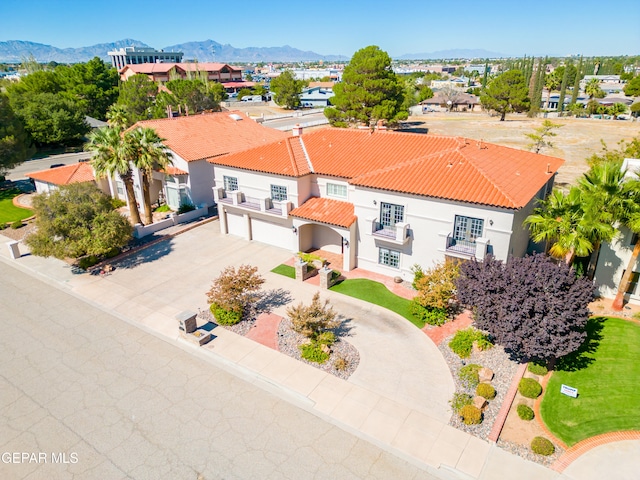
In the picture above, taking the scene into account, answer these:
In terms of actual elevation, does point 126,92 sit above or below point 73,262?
above

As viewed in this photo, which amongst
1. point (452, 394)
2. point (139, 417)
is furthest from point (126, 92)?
point (452, 394)

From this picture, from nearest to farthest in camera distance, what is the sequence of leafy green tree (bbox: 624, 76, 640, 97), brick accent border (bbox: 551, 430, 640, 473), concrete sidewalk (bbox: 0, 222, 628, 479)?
brick accent border (bbox: 551, 430, 640, 473) → concrete sidewalk (bbox: 0, 222, 628, 479) → leafy green tree (bbox: 624, 76, 640, 97)

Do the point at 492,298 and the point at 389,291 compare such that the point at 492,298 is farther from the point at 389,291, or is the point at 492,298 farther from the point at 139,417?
the point at 139,417

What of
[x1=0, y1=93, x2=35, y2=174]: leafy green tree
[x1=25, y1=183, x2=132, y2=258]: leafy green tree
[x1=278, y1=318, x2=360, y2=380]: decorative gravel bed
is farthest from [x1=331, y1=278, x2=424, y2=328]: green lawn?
[x1=0, y1=93, x2=35, y2=174]: leafy green tree

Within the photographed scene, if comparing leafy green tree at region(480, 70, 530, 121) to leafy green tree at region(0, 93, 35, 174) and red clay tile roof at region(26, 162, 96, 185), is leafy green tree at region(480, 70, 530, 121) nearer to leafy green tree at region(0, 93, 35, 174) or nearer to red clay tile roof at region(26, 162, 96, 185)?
red clay tile roof at region(26, 162, 96, 185)

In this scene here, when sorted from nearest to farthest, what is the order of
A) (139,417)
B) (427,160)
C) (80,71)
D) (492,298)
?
(139,417)
(492,298)
(427,160)
(80,71)

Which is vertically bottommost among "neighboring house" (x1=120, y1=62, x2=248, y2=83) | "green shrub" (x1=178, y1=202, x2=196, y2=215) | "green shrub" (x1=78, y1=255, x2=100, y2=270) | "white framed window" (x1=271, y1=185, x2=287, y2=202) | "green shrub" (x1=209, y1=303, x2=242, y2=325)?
"green shrub" (x1=209, y1=303, x2=242, y2=325)
